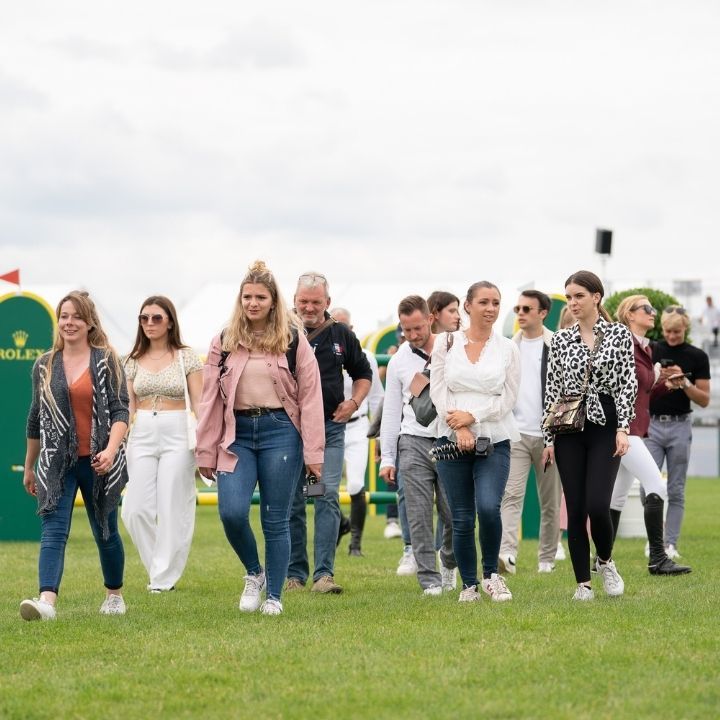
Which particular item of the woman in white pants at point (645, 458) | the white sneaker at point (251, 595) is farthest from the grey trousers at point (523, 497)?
the white sneaker at point (251, 595)

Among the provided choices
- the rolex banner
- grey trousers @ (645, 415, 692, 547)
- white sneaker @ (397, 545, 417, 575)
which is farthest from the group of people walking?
the rolex banner

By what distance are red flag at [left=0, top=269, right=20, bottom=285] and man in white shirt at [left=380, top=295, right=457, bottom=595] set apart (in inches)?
281

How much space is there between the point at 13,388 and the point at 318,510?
655 cm

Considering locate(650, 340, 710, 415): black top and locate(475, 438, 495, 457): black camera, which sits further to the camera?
locate(650, 340, 710, 415): black top

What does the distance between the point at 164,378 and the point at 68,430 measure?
5.39ft

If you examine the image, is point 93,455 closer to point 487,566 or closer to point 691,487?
point 487,566

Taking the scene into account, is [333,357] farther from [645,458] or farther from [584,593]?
[645,458]

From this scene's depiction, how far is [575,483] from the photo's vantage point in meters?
8.74

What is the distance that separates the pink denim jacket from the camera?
842cm

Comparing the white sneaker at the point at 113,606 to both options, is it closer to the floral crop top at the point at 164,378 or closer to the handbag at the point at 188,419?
the handbag at the point at 188,419

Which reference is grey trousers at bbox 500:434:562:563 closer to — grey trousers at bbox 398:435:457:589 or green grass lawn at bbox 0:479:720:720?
green grass lawn at bbox 0:479:720:720

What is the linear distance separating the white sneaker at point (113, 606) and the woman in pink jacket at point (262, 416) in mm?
846

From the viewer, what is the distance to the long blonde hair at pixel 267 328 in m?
8.46

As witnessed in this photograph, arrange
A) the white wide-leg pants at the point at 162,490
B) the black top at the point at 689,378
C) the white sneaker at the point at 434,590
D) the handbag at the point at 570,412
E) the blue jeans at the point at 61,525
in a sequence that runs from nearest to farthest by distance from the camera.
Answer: the blue jeans at the point at 61,525
the handbag at the point at 570,412
the white sneaker at the point at 434,590
the white wide-leg pants at the point at 162,490
the black top at the point at 689,378
